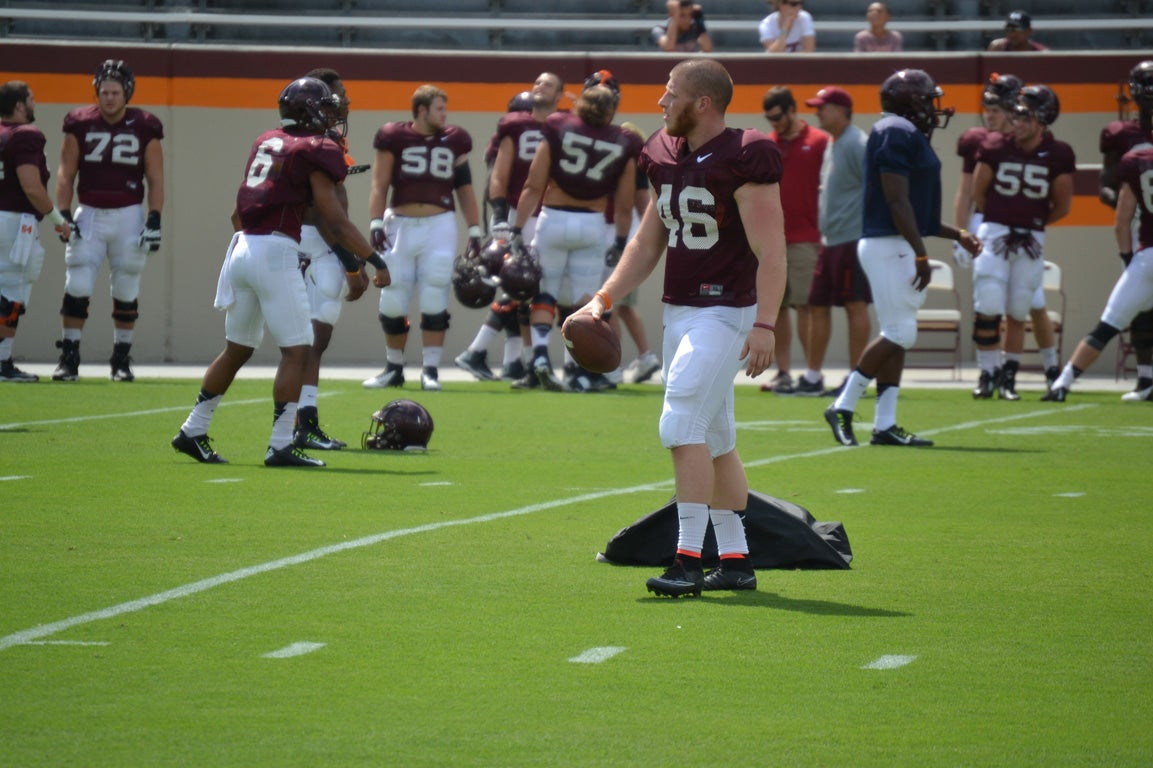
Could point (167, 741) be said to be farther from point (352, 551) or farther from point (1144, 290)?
point (1144, 290)

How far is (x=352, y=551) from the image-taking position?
22.6 feet

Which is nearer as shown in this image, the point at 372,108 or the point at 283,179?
the point at 283,179

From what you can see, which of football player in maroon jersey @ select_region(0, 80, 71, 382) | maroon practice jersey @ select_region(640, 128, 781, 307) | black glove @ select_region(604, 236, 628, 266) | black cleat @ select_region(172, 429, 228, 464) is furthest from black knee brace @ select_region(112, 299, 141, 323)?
maroon practice jersey @ select_region(640, 128, 781, 307)

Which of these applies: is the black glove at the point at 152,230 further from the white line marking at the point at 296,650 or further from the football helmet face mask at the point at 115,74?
the white line marking at the point at 296,650

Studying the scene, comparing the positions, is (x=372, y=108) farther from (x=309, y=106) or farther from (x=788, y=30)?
(x=309, y=106)

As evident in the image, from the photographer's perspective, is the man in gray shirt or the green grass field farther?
the man in gray shirt

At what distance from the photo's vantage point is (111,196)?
14.6 meters

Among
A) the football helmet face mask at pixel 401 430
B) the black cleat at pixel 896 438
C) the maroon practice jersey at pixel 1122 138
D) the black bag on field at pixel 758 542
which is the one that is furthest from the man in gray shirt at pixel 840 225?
the black bag on field at pixel 758 542

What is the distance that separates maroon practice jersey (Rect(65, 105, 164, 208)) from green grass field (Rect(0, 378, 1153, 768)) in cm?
454

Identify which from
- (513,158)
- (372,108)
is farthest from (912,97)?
(372,108)

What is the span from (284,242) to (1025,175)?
281 inches

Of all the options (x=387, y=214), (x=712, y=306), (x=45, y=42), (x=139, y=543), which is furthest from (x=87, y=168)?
(x=712, y=306)

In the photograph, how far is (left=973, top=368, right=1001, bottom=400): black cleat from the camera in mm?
14523

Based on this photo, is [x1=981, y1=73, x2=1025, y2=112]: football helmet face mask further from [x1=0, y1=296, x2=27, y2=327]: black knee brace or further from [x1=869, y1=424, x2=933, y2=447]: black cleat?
[x1=0, y1=296, x2=27, y2=327]: black knee brace
